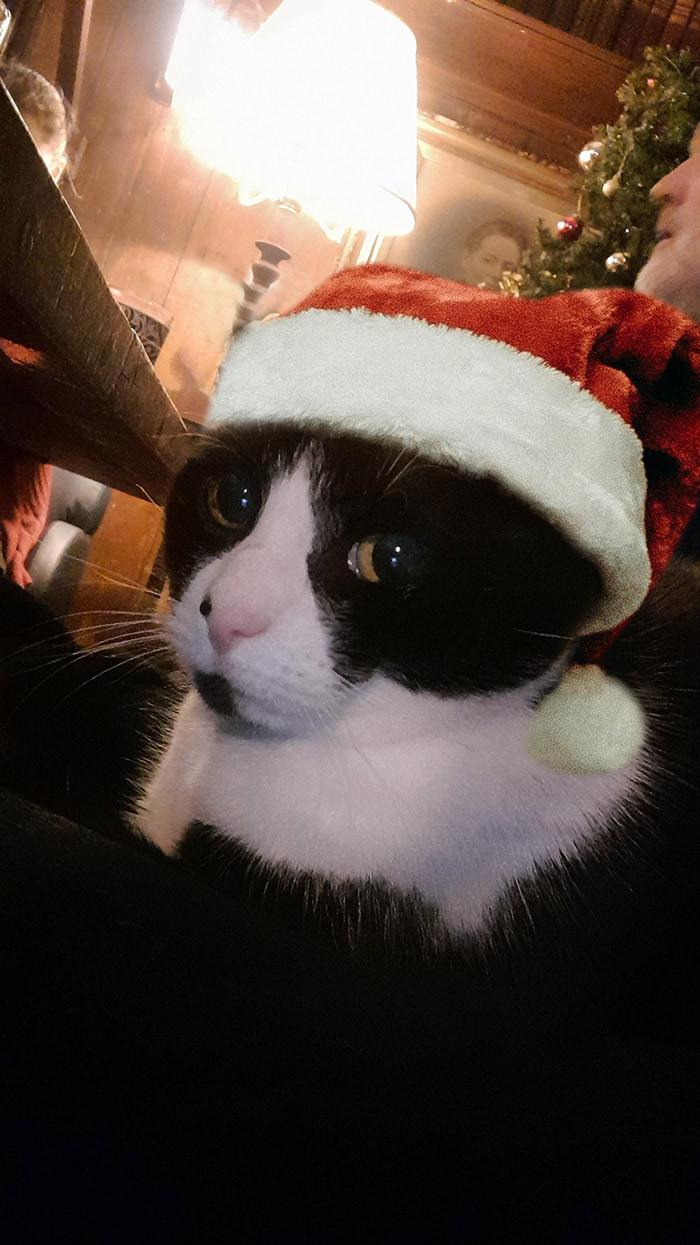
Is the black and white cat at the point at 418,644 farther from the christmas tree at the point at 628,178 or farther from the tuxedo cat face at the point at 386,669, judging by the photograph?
the christmas tree at the point at 628,178

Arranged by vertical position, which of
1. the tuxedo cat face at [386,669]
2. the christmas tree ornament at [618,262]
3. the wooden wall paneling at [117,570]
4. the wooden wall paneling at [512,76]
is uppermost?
the wooden wall paneling at [512,76]

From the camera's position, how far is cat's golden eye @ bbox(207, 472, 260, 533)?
0.33 metres

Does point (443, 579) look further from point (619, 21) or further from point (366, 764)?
point (619, 21)

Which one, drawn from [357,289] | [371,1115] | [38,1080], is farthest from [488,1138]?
[357,289]

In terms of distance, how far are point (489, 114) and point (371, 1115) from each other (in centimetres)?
167

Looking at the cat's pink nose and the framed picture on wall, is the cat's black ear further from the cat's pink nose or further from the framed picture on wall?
the framed picture on wall

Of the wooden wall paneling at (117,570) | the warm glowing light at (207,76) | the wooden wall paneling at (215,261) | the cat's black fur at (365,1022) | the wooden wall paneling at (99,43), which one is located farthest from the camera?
the wooden wall paneling at (215,261)

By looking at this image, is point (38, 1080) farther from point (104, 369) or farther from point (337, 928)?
point (104, 369)

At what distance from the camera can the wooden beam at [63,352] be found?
31 centimetres

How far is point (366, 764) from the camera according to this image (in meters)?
0.31

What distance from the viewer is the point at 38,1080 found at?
213 millimetres

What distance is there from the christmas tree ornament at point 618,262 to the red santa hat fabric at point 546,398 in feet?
2.68

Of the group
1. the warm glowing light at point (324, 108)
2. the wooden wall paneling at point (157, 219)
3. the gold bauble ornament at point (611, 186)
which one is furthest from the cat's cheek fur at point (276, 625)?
the wooden wall paneling at point (157, 219)

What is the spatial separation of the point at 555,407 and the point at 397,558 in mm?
79
